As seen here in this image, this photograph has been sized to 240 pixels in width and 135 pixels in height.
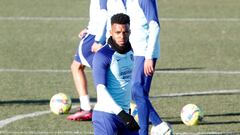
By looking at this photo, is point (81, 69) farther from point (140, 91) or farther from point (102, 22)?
point (140, 91)

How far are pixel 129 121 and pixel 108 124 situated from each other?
0.48m

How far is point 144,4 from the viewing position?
11211 millimetres

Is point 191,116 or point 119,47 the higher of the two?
point 119,47

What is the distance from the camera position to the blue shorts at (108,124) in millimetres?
8844

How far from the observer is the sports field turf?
12570 mm

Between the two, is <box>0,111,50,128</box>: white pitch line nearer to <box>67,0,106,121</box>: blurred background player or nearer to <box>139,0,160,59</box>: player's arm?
<box>67,0,106,121</box>: blurred background player

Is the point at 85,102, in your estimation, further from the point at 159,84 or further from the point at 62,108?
the point at 159,84

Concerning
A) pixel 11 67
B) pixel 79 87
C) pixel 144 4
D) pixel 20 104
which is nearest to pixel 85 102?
pixel 79 87

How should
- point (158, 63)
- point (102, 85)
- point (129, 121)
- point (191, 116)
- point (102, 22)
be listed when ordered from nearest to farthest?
point (129, 121) < point (102, 85) < point (102, 22) < point (191, 116) < point (158, 63)

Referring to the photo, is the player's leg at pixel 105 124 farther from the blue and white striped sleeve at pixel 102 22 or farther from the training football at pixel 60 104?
the training football at pixel 60 104

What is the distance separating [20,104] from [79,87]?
99 centimetres

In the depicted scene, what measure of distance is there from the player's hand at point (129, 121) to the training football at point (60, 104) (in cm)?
446

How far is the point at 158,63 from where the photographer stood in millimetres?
17203

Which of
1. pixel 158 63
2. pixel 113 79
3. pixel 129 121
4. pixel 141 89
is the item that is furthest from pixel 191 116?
pixel 158 63
